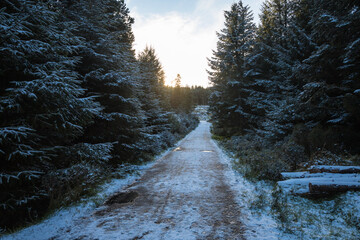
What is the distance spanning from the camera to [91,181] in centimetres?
592

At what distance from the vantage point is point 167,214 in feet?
14.9

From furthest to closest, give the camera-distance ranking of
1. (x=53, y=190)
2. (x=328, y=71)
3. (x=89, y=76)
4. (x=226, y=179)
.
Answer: (x=328, y=71), (x=89, y=76), (x=226, y=179), (x=53, y=190)

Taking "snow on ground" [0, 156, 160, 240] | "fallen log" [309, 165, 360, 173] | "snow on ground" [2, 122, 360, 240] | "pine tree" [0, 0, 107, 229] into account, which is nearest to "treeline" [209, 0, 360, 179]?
"fallen log" [309, 165, 360, 173]

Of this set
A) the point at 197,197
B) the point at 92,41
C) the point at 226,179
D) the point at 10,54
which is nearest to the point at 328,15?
the point at 226,179

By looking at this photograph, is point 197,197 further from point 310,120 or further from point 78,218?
point 310,120

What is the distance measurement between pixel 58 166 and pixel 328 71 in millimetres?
13032

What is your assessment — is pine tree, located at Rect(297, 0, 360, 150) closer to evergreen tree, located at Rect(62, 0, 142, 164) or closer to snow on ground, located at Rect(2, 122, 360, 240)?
snow on ground, located at Rect(2, 122, 360, 240)

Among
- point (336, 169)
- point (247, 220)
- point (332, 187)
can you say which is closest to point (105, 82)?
point (247, 220)

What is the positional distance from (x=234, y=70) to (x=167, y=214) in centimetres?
1942

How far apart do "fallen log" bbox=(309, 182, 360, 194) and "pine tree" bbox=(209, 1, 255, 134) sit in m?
14.5

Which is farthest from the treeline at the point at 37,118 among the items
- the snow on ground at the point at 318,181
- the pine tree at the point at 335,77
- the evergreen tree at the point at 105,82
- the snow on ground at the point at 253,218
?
the pine tree at the point at 335,77

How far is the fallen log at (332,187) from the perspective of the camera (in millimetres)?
4855

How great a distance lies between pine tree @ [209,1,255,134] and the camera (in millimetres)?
20016

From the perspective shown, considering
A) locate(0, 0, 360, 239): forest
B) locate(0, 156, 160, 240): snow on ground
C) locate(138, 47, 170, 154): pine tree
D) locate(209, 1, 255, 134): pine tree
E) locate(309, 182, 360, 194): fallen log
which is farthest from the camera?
locate(209, 1, 255, 134): pine tree
